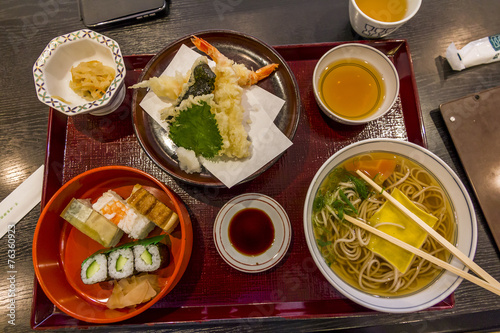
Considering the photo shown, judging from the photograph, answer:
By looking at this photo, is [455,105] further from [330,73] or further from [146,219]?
[146,219]

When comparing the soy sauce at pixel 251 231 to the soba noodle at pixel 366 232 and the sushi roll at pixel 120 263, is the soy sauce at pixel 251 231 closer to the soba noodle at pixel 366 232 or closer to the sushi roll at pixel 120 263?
the soba noodle at pixel 366 232

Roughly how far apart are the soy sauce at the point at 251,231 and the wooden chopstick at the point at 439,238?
2.16ft

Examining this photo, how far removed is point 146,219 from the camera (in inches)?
70.2

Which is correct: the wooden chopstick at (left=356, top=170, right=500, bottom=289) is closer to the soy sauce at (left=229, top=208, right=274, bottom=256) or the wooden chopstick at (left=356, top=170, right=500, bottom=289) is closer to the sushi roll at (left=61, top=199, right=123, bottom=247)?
the soy sauce at (left=229, top=208, right=274, bottom=256)

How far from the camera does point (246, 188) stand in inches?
75.9

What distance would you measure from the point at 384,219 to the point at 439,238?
10.9 inches

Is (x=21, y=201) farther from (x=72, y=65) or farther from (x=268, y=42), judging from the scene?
(x=268, y=42)

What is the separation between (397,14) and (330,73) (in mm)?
614

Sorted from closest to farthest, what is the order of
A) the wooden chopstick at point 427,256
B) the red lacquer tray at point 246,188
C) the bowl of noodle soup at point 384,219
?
the wooden chopstick at point 427,256
the bowl of noodle soup at point 384,219
the red lacquer tray at point 246,188

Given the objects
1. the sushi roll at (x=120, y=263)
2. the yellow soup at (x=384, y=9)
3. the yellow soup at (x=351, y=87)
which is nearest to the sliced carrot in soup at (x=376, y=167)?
the yellow soup at (x=351, y=87)

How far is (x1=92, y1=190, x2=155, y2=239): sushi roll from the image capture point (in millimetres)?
1767

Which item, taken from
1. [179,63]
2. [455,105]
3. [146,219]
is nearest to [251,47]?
[179,63]

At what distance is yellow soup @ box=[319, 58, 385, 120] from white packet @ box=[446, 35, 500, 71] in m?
0.67

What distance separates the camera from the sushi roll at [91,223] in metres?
1.75
